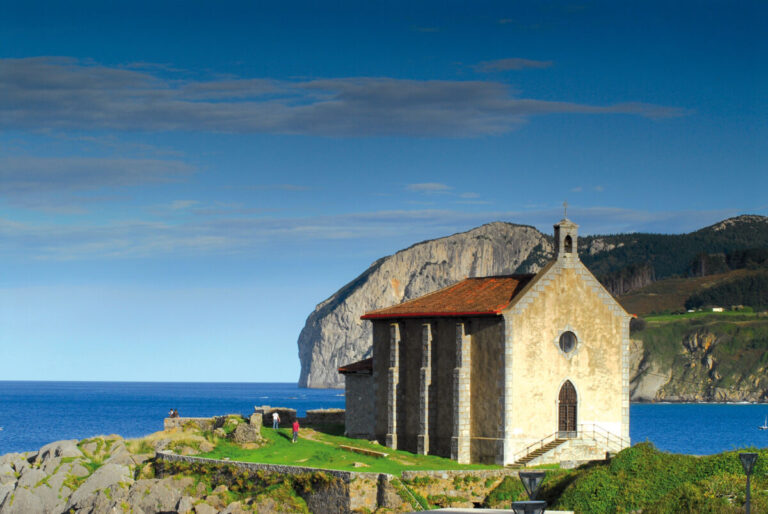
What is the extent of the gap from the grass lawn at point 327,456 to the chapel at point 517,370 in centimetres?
147

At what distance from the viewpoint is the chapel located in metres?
45.2

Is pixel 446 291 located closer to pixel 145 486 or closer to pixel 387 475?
pixel 387 475

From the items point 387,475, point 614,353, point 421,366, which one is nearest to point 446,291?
point 421,366

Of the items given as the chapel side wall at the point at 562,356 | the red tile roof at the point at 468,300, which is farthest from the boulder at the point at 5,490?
the chapel side wall at the point at 562,356

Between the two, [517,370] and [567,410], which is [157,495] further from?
[567,410]

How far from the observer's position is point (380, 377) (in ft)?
167

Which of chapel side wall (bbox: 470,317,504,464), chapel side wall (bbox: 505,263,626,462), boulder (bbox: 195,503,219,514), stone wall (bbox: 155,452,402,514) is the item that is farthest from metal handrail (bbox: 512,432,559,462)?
boulder (bbox: 195,503,219,514)

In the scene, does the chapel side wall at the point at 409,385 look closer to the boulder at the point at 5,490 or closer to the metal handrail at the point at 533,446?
the metal handrail at the point at 533,446

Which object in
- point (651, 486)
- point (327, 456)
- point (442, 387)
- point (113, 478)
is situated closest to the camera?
point (651, 486)

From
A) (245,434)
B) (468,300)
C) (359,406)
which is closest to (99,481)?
(245,434)

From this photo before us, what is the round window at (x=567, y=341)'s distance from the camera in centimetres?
4662

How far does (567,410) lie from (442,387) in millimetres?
5336

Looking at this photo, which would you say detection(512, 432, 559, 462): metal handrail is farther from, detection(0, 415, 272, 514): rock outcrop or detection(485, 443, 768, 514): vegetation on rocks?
detection(0, 415, 272, 514): rock outcrop

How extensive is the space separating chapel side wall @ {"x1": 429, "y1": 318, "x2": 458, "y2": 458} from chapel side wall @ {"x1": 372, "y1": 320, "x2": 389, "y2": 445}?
3223mm
